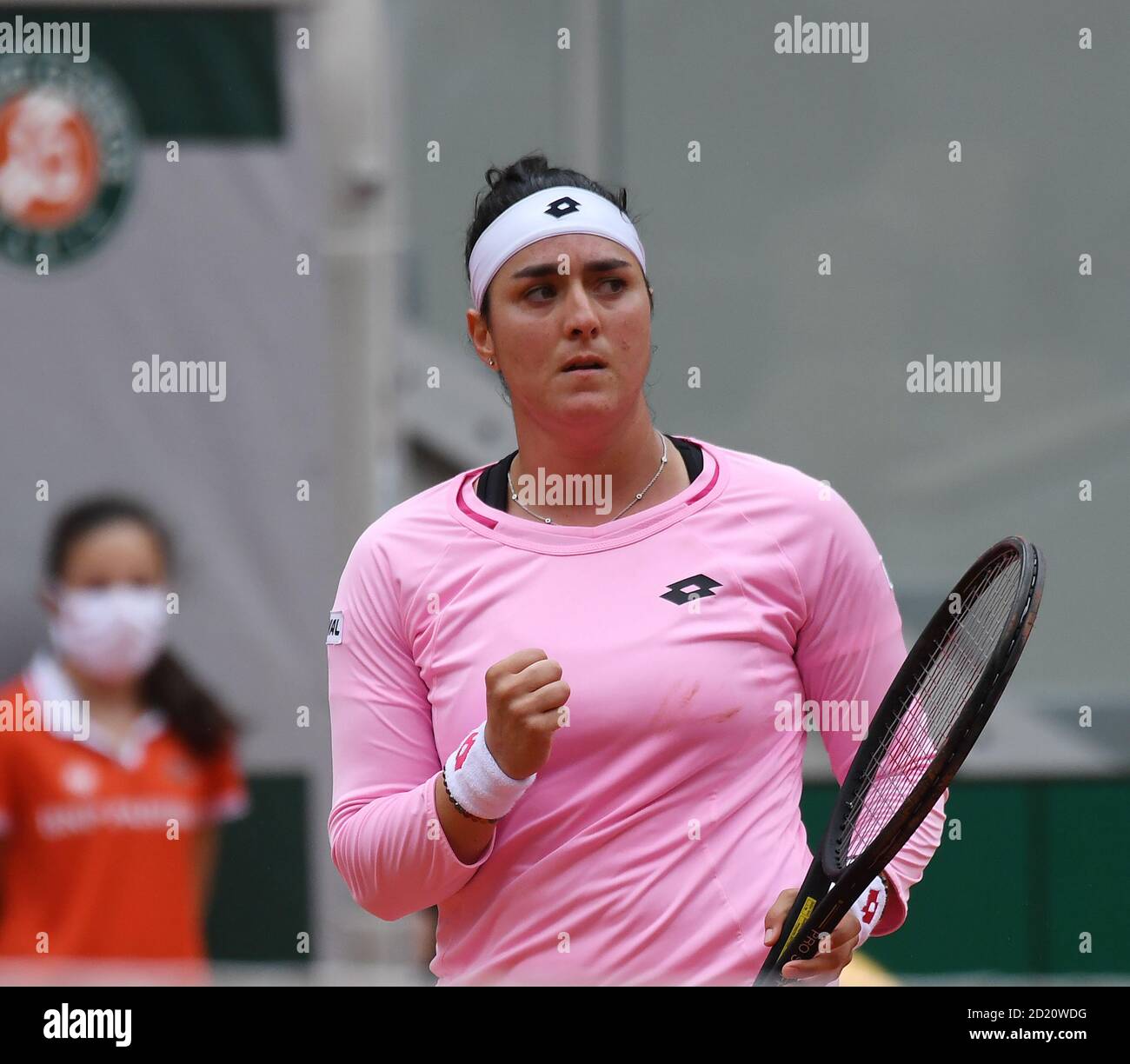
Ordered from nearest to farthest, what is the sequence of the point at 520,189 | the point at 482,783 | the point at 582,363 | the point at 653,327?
the point at 482,783 < the point at 582,363 < the point at 520,189 < the point at 653,327

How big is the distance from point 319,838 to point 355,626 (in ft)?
6.09

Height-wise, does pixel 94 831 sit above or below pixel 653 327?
below

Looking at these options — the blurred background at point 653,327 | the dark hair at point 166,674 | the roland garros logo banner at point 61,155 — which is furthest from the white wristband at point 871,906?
the roland garros logo banner at point 61,155

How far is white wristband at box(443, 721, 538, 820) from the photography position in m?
1.63

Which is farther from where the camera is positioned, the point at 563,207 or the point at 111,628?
the point at 111,628

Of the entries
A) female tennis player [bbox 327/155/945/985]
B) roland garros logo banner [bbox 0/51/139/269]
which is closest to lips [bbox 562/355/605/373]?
female tennis player [bbox 327/155/945/985]

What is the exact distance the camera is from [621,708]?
1.67 meters

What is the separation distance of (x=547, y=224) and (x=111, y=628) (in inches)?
79.0

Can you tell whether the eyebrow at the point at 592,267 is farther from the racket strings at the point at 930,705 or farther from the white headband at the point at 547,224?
the racket strings at the point at 930,705

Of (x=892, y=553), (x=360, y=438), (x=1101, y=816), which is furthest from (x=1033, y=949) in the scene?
(x=360, y=438)

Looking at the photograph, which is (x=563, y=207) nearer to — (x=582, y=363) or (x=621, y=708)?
(x=582, y=363)

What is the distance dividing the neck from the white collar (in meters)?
1.95

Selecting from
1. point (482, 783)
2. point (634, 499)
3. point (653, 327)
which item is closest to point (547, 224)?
point (634, 499)

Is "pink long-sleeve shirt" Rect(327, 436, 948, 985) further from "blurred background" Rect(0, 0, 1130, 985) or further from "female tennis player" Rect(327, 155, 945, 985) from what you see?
"blurred background" Rect(0, 0, 1130, 985)
